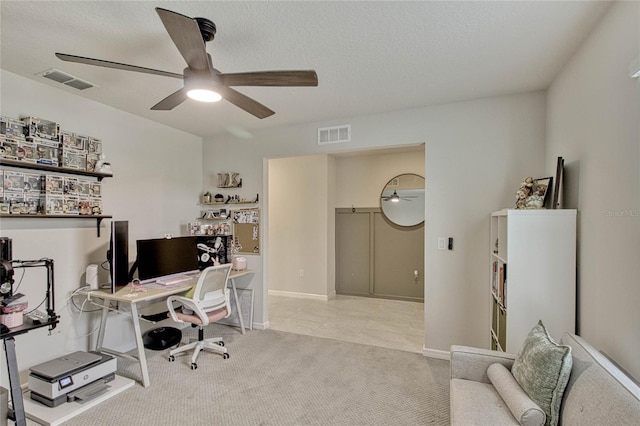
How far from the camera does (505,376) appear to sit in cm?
177

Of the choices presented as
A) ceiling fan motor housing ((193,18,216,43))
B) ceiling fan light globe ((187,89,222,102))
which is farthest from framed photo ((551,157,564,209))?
ceiling fan motor housing ((193,18,216,43))

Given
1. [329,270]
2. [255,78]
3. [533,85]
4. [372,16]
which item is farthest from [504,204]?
[329,270]

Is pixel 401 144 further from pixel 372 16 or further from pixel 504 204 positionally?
pixel 372 16

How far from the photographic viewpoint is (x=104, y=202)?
3215mm

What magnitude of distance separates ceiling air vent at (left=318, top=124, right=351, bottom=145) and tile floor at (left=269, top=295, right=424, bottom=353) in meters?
2.32

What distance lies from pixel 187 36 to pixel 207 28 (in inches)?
18.0

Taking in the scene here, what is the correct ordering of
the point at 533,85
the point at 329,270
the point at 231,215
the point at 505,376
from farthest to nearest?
the point at 329,270, the point at 231,215, the point at 533,85, the point at 505,376

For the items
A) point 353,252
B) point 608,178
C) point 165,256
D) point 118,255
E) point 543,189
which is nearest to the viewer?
point 608,178

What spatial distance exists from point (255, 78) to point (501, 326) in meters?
2.59

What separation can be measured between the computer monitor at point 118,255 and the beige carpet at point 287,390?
2.64 ft

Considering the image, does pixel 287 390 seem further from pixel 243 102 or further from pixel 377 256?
pixel 377 256

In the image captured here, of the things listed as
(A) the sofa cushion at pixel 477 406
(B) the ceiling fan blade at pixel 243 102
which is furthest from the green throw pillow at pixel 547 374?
(B) the ceiling fan blade at pixel 243 102

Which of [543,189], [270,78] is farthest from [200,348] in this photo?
[543,189]

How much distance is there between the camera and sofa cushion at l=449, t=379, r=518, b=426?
152 cm
